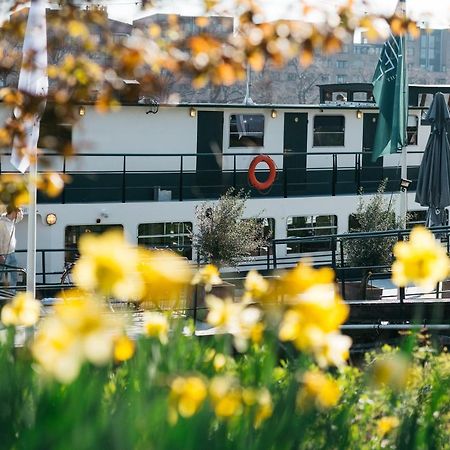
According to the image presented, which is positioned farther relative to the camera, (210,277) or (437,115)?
(437,115)

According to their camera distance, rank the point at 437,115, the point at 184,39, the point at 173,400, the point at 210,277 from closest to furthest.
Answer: the point at 173,400 → the point at 184,39 → the point at 210,277 → the point at 437,115

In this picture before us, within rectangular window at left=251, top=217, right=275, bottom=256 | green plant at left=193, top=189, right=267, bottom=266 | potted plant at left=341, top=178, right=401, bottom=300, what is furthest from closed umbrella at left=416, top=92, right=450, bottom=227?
rectangular window at left=251, top=217, right=275, bottom=256

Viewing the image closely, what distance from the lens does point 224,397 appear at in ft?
10.8

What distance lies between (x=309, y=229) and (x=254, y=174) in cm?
141

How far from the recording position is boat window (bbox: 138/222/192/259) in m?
18.5

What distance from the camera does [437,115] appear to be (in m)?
17.1

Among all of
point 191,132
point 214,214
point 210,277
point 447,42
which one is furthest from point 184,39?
point 447,42

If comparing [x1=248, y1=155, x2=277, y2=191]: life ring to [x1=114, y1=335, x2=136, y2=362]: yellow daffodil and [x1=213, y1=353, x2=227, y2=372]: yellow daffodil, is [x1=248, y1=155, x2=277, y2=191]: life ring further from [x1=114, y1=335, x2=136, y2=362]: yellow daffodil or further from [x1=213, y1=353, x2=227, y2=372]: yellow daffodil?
[x1=114, y1=335, x2=136, y2=362]: yellow daffodil

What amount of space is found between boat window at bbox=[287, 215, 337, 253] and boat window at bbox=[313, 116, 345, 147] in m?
1.97

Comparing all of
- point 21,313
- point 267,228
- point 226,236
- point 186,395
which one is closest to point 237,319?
point 186,395

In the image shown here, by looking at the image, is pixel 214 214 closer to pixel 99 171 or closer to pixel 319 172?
pixel 99 171

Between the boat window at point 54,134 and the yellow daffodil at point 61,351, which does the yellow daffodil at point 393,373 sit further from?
the boat window at point 54,134

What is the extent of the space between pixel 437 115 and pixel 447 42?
420ft

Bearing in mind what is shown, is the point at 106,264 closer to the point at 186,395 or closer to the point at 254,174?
the point at 186,395
